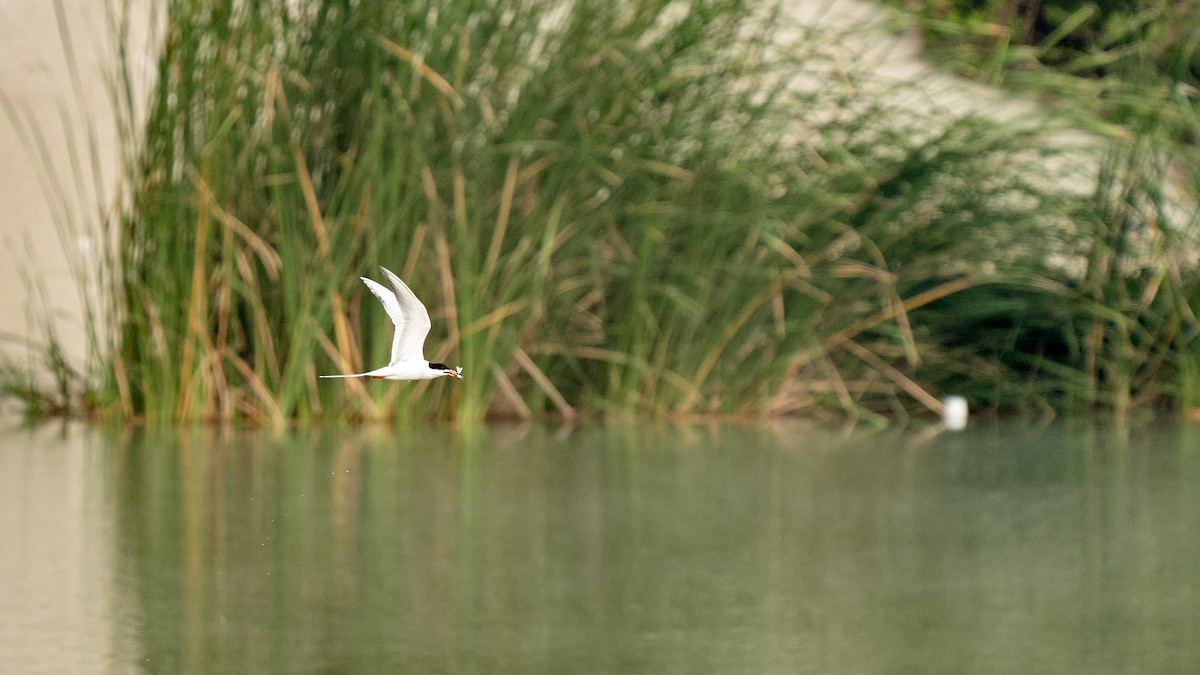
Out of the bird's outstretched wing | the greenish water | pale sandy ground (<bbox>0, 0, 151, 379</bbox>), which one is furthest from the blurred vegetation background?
the bird's outstretched wing

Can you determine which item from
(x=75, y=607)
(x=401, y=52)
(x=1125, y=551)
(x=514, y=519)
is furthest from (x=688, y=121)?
(x=75, y=607)

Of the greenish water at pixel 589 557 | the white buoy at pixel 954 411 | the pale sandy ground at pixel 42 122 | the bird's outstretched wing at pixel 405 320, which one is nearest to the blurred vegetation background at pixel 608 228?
the white buoy at pixel 954 411

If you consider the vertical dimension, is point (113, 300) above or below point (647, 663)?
above

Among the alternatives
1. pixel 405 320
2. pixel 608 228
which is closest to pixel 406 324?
pixel 405 320

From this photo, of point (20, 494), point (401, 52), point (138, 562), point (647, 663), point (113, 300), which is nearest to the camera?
point (647, 663)

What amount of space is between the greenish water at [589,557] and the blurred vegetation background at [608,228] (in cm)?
48

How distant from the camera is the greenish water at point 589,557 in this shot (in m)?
1.74

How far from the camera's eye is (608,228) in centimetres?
457

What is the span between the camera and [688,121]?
4.58 m

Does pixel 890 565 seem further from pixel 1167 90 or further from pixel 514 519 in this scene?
pixel 1167 90

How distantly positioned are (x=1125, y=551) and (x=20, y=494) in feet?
5.99

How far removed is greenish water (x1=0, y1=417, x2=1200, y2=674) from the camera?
1.74 m

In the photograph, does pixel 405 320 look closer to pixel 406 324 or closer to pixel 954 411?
pixel 406 324

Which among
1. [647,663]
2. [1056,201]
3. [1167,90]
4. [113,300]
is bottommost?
[647,663]
